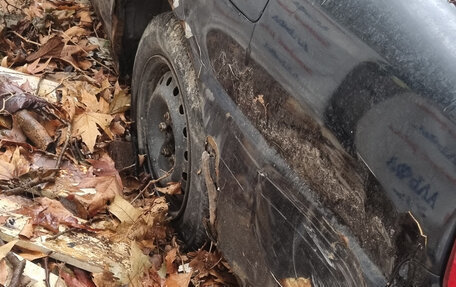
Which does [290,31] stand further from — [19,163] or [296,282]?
[19,163]

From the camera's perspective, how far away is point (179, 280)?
2.78 m

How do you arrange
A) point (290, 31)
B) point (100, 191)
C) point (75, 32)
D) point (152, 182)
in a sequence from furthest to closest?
point (75, 32) → point (152, 182) → point (100, 191) → point (290, 31)

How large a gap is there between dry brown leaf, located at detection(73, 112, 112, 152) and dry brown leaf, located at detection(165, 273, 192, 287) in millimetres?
932

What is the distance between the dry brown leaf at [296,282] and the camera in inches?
78.5

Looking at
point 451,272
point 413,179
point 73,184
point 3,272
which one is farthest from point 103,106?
point 451,272

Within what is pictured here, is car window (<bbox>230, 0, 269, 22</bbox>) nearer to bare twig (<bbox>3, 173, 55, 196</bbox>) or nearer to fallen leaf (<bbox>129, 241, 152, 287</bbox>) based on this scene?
fallen leaf (<bbox>129, 241, 152, 287</bbox>)

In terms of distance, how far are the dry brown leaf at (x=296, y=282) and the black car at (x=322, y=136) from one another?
0.05ft

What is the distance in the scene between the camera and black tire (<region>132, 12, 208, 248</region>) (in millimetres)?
2707

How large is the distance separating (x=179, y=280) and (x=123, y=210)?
1.53 ft

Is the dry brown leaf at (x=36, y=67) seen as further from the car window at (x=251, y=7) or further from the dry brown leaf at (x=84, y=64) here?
the car window at (x=251, y=7)

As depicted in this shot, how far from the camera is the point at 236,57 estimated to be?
2303 millimetres

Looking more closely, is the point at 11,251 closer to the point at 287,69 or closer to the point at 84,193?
the point at 84,193

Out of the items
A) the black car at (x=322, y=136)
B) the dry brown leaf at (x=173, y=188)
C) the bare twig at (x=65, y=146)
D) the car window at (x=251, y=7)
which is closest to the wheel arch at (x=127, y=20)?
the bare twig at (x=65, y=146)

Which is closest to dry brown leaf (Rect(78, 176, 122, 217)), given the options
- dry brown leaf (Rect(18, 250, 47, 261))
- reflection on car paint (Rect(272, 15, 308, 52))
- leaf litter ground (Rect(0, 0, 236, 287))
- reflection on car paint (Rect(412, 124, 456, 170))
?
leaf litter ground (Rect(0, 0, 236, 287))
